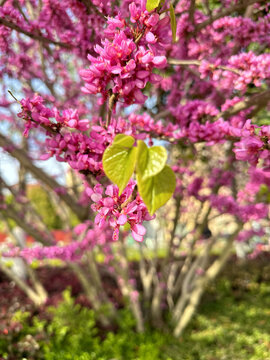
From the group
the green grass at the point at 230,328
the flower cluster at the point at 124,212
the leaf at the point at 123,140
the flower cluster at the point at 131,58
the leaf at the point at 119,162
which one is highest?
the flower cluster at the point at 131,58

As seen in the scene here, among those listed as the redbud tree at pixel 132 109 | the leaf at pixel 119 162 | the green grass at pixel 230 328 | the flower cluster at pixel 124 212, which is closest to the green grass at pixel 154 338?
the green grass at pixel 230 328

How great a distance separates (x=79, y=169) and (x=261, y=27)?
2269 millimetres

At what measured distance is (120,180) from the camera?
2.71 ft

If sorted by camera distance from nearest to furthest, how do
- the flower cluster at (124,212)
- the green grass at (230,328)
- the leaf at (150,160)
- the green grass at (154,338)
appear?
1. the leaf at (150,160)
2. the flower cluster at (124,212)
3. the green grass at (154,338)
4. the green grass at (230,328)

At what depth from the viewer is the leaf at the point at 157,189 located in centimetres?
76

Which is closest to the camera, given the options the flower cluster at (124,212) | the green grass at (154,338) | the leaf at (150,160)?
the leaf at (150,160)

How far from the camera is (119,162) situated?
843 mm

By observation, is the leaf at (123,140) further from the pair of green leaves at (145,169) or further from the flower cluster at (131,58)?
the flower cluster at (131,58)

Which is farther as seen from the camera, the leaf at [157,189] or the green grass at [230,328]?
the green grass at [230,328]

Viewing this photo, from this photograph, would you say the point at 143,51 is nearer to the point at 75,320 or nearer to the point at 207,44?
the point at 207,44

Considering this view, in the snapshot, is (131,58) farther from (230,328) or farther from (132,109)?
(230,328)

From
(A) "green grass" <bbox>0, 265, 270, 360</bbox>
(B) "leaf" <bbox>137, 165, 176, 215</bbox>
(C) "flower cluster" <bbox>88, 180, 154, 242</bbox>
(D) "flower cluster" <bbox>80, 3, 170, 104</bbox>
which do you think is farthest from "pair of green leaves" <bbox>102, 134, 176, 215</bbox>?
(A) "green grass" <bbox>0, 265, 270, 360</bbox>

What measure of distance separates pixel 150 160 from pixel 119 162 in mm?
110

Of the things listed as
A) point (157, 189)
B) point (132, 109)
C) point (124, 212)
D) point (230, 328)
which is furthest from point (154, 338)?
point (157, 189)
